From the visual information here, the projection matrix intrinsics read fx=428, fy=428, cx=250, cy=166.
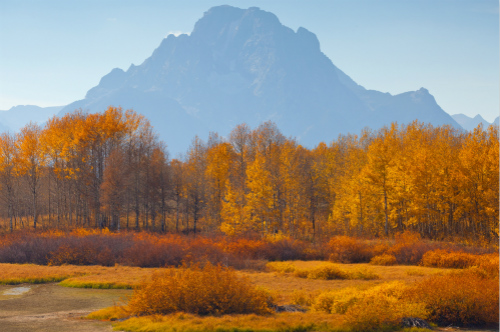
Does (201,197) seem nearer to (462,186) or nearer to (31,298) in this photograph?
(462,186)

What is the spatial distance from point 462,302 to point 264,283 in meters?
11.7

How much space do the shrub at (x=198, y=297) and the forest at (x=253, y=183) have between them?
26342 millimetres

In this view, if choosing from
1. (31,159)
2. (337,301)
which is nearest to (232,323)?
(337,301)

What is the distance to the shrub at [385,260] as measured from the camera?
1238 inches

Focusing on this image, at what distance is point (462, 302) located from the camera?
1409 cm

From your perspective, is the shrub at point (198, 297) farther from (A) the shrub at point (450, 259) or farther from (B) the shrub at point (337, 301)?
(A) the shrub at point (450, 259)

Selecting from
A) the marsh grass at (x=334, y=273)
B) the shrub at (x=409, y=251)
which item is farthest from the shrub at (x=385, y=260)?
the marsh grass at (x=334, y=273)

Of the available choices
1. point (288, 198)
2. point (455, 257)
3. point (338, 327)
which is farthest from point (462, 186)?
point (338, 327)

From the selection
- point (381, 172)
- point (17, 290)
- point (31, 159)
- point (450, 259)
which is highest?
point (31, 159)

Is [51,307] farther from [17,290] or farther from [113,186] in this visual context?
[113,186]

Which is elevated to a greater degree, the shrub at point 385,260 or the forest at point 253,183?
the forest at point 253,183

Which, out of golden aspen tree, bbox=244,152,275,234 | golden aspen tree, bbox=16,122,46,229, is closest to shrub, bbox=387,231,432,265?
golden aspen tree, bbox=244,152,275,234

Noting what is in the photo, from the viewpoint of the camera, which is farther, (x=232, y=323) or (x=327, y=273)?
(x=327, y=273)

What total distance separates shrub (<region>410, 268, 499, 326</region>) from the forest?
2378 centimetres
